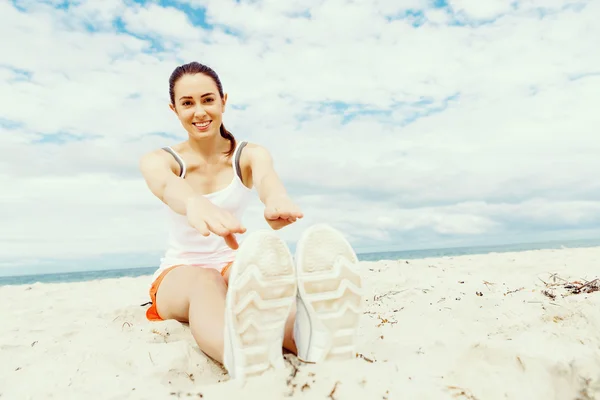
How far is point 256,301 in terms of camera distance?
65.6 inches

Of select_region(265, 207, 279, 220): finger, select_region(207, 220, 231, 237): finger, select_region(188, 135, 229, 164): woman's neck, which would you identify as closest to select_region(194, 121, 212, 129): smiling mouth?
select_region(188, 135, 229, 164): woman's neck

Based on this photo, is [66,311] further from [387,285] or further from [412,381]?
[412,381]

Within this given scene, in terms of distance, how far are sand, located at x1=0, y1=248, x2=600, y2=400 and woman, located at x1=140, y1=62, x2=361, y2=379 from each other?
0.33 feet

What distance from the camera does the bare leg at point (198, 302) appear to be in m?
1.89

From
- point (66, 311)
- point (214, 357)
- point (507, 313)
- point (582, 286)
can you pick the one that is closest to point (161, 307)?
point (214, 357)

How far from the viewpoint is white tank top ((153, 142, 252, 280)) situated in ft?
8.22

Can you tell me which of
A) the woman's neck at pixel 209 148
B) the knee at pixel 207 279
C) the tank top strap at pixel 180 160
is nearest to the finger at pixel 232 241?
the knee at pixel 207 279

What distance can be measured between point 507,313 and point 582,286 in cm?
76

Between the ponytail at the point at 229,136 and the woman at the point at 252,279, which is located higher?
the ponytail at the point at 229,136

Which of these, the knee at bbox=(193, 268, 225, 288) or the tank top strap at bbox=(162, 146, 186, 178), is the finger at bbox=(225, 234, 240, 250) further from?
the tank top strap at bbox=(162, 146, 186, 178)

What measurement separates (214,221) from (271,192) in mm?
547

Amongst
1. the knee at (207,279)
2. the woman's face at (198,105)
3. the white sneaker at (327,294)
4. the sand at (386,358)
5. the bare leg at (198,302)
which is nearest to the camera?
the sand at (386,358)

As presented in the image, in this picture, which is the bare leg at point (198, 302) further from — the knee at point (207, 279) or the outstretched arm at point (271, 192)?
the outstretched arm at point (271, 192)

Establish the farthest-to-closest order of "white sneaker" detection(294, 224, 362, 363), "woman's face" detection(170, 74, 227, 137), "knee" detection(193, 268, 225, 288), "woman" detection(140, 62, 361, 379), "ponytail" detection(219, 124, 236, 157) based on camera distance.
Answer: "ponytail" detection(219, 124, 236, 157) → "woman's face" detection(170, 74, 227, 137) → "knee" detection(193, 268, 225, 288) → "white sneaker" detection(294, 224, 362, 363) → "woman" detection(140, 62, 361, 379)
